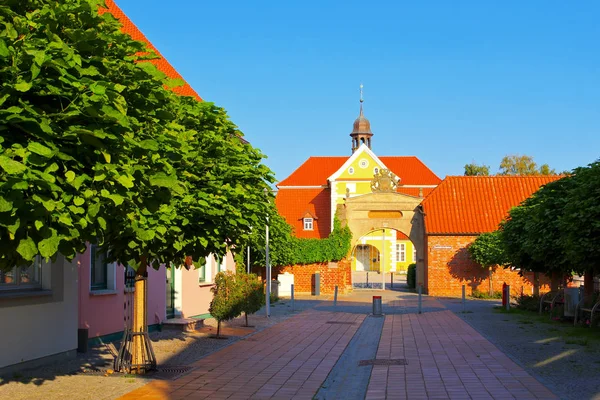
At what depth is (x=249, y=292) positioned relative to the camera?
1812 centimetres

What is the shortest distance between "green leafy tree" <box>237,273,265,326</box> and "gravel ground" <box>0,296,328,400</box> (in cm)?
95

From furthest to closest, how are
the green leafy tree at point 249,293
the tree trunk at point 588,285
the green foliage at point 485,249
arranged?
1. the green foliage at point 485,249
2. the tree trunk at point 588,285
3. the green leafy tree at point 249,293

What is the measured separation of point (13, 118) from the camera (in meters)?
5.12

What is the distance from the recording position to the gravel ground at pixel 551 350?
1035cm

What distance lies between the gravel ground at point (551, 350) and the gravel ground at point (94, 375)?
566cm

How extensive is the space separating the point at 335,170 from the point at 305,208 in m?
18.2

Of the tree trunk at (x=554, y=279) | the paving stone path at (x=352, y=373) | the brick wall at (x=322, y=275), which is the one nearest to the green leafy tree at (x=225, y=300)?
the paving stone path at (x=352, y=373)

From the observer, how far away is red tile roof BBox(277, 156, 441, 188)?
7019cm

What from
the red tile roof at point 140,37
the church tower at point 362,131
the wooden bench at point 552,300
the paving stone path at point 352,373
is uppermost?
the church tower at point 362,131

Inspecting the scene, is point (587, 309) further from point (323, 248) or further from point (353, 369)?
point (323, 248)

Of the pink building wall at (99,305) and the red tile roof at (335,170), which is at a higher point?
the red tile roof at (335,170)

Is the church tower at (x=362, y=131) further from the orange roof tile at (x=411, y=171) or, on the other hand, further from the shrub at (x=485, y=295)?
the shrub at (x=485, y=295)

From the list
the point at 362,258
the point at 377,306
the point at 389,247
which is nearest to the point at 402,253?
the point at 362,258

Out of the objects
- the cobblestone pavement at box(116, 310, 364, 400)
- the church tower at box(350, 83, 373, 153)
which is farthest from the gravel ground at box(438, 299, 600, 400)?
the church tower at box(350, 83, 373, 153)
